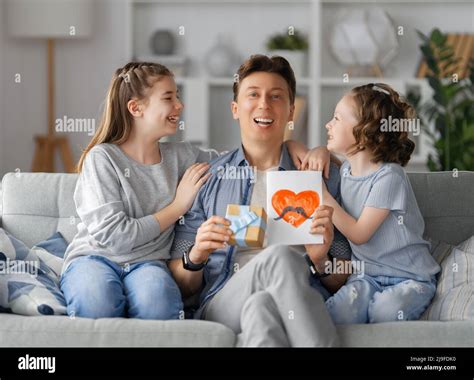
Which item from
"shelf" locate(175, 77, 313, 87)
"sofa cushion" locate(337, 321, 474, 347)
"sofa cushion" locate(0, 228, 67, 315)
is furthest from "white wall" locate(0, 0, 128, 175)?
"sofa cushion" locate(337, 321, 474, 347)

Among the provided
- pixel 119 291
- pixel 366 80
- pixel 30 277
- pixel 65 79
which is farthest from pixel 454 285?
pixel 65 79

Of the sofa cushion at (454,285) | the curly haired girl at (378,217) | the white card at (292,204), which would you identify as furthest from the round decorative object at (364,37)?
the white card at (292,204)

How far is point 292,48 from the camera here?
567 centimetres

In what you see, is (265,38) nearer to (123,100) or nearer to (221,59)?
(221,59)

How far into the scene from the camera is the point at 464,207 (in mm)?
2867

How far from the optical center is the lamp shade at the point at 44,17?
5.49m

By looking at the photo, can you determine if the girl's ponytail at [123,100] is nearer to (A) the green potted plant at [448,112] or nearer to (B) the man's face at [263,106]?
(B) the man's face at [263,106]

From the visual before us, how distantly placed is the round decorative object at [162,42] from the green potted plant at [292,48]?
65cm

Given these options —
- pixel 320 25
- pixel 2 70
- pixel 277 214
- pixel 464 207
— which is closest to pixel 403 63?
pixel 320 25

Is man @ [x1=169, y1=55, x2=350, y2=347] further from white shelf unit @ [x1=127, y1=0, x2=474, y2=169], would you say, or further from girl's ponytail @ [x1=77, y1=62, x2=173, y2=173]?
white shelf unit @ [x1=127, y1=0, x2=474, y2=169]

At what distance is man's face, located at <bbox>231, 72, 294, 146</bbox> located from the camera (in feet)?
8.81

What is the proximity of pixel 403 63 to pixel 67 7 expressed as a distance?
2.22 meters

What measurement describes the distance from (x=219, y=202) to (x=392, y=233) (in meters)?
0.54
